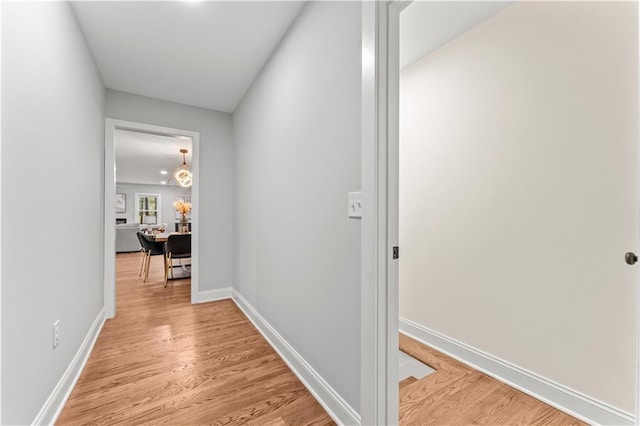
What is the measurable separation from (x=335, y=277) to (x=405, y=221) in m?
1.27

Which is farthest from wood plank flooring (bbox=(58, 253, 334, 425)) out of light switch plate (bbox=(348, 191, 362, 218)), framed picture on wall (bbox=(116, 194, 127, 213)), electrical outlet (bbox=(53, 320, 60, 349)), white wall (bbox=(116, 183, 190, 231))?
white wall (bbox=(116, 183, 190, 231))

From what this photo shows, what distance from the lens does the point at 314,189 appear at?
5.32 feet

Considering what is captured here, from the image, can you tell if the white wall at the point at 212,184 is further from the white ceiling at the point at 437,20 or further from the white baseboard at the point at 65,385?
the white ceiling at the point at 437,20

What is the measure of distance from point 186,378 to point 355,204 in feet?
5.11

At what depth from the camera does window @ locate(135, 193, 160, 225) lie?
426 inches

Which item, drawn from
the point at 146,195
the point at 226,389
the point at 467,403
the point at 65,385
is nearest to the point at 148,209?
the point at 146,195

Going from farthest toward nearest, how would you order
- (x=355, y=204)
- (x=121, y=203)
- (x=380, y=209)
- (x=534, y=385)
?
1. (x=121, y=203)
2. (x=534, y=385)
3. (x=355, y=204)
4. (x=380, y=209)

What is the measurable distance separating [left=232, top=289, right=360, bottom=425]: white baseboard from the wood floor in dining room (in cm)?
4

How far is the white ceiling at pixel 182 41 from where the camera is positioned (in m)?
1.73

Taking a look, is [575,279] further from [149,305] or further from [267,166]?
[149,305]

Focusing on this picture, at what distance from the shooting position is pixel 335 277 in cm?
145

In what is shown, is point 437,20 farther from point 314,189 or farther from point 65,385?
point 65,385

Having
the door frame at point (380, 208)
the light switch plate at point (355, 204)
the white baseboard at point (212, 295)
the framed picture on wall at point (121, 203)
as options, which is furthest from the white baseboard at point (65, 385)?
the framed picture on wall at point (121, 203)

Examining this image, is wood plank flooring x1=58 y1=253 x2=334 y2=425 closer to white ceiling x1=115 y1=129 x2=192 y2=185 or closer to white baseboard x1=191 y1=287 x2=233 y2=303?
white baseboard x1=191 y1=287 x2=233 y2=303
